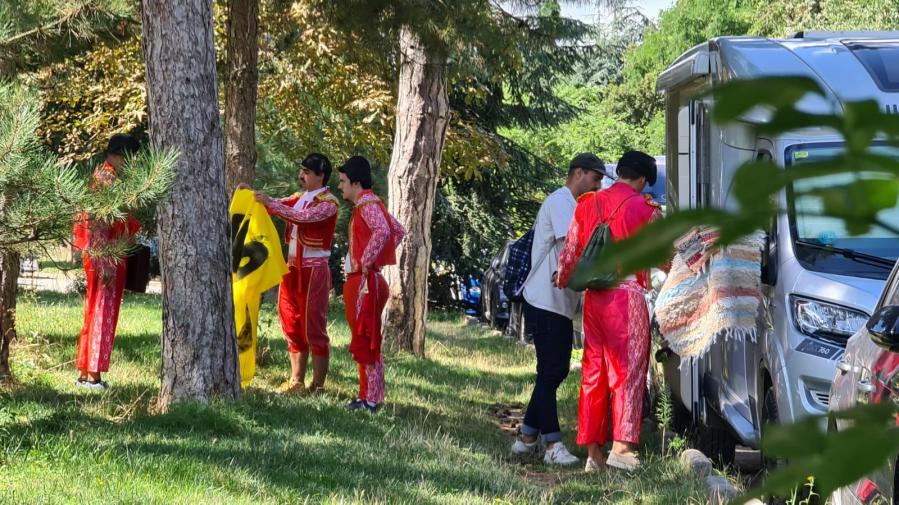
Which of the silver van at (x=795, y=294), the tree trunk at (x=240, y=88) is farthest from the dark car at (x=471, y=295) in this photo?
the silver van at (x=795, y=294)

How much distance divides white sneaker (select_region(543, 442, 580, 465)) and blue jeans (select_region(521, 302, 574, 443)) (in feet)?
0.25

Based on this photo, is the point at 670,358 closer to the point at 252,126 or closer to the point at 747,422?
the point at 747,422

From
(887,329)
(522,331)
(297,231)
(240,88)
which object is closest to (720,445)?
(297,231)

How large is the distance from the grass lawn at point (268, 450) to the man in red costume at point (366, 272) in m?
0.32

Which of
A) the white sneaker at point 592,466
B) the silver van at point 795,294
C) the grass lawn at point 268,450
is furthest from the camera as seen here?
the white sneaker at point 592,466

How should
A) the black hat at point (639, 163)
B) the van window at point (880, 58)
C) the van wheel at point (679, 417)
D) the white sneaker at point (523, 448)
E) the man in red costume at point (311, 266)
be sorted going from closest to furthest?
the van window at point (880, 58), the black hat at point (639, 163), the white sneaker at point (523, 448), the van wheel at point (679, 417), the man in red costume at point (311, 266)

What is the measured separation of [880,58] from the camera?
735cm

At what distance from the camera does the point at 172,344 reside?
26.8ft

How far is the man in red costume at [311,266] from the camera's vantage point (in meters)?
9.86

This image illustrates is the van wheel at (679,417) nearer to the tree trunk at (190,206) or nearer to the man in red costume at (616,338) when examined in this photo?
the man in red costume at (616,338)

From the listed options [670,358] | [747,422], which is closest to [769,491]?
[747,422]

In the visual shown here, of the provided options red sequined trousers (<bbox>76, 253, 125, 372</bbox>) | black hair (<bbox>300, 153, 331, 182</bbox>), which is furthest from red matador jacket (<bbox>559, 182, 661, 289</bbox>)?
red sequined trousers (<bbox>76, 253, 125, 372</bbox>)

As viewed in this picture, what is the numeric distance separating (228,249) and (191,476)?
258 centimetres

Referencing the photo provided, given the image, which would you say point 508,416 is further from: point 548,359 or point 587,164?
point 587,164
